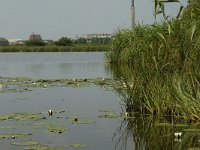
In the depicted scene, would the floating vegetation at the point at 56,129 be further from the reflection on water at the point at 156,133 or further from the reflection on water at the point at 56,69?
the reflection on water at the point at 56,69

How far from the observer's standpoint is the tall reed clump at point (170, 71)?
8883 millimetres

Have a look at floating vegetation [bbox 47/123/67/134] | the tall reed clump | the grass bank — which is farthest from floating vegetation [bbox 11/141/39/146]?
the grass bank

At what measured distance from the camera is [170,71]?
9.48 m

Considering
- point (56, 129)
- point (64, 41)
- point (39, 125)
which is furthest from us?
point (64, 41)

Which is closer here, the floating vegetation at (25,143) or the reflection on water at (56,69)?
the floating vegetation at (25,143)

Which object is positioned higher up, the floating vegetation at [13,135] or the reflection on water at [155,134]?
the floating vegetation at [13,135]

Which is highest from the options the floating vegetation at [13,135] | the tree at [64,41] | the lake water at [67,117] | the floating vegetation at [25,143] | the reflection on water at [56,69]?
the tree at [64,41]

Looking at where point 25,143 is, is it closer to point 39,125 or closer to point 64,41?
point 39,125

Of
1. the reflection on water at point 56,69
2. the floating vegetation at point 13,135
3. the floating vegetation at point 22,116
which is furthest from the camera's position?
the reflection on water at point 56,69

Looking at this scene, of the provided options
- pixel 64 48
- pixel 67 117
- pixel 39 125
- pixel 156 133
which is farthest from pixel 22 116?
pixel 64 48

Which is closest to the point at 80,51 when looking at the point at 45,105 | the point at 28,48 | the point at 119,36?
the point at 28,48

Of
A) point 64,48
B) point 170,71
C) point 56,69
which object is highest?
point 170,71

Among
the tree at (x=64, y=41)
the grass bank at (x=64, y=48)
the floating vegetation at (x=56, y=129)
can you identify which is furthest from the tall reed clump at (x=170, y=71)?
the tree at (x=64, y=41)

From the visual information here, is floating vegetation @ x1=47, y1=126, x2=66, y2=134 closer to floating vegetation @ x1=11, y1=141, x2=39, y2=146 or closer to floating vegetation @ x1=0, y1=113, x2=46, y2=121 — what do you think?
floating vegetation @ x1=11, y1=141, x2=39, y2=146
